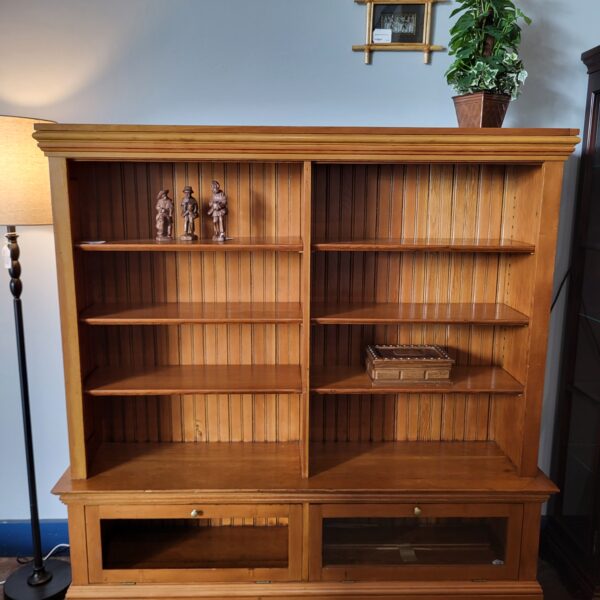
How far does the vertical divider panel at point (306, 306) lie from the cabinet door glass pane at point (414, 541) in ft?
0.81

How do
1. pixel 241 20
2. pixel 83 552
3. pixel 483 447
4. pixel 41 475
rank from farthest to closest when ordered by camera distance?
1. pixel 41 475
2. pixel 483 447
3. pixel 241 20
4. pixel 83 552

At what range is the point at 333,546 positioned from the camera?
72.6 inches

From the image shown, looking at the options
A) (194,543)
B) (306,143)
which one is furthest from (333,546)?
(306,143)

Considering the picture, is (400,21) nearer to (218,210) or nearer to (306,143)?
(306,143)

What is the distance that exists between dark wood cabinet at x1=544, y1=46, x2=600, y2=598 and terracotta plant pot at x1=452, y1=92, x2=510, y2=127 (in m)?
0.47

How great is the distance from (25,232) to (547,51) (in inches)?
78.3

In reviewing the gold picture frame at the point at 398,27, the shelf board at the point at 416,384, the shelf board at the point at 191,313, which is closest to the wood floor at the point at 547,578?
the shelf board at the point at 416,384

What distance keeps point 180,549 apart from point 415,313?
115cm

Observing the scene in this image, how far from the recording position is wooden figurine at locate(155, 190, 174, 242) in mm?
1834

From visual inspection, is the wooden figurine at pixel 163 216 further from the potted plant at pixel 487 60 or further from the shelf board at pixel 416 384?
the potted plant at pixel 487 60

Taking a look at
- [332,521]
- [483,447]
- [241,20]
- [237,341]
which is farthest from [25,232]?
[483,447]

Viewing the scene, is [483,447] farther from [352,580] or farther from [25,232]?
[25,232]

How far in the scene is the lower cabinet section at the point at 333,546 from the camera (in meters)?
1.81

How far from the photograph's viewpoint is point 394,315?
182cm
